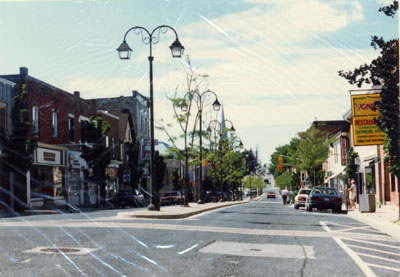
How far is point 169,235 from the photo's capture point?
43.5 feet

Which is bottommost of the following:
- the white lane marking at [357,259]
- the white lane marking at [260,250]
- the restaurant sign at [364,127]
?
the white lane marking at [357,259]

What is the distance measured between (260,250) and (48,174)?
32.7 m

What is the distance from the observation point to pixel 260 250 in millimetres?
10711

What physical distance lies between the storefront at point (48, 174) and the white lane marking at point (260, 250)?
89.9ft

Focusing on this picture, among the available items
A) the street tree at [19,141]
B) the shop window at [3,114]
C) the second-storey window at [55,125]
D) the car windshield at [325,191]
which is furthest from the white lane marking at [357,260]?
the second-storey window at [55,125]

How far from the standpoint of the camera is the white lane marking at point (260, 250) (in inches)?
396

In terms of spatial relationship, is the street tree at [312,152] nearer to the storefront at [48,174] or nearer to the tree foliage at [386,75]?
the storefront at [48,174]

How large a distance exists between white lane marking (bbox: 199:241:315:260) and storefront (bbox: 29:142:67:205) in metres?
27.4

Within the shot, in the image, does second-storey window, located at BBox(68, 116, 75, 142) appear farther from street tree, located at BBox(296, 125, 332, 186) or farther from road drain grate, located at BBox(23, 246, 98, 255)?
road drain grate, located at BBox(23, 246, 98, 255)

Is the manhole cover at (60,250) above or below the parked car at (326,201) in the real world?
above

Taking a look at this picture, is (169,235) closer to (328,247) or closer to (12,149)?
(328,247)

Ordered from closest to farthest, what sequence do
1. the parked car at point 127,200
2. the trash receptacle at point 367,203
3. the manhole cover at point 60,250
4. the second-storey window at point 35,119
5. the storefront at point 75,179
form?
the manhole cover at point 60,250
the trash receptacle at point 367,203
the second-storey window at point 35,119
the parked car at point 127,200
the storefront at point 75,179

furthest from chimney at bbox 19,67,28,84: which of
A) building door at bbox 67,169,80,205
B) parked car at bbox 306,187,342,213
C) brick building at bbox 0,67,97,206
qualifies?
parked car at bbox 306,187,342,213

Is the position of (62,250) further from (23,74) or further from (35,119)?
(35,119)
